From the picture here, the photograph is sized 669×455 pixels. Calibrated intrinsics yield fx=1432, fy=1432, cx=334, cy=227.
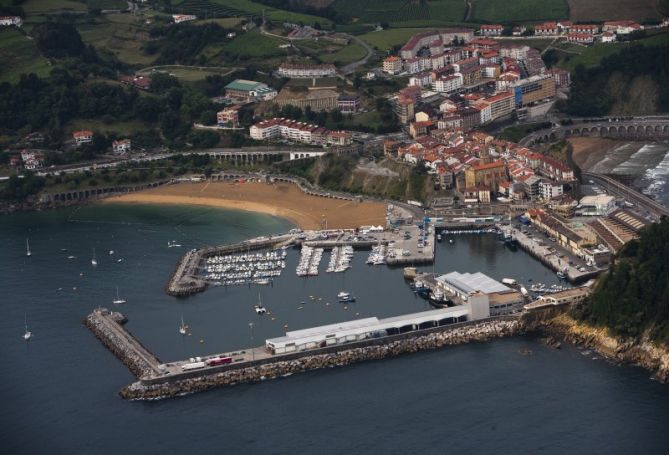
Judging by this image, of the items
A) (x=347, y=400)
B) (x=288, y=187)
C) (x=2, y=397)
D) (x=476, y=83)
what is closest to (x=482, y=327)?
(x=347, y=400)

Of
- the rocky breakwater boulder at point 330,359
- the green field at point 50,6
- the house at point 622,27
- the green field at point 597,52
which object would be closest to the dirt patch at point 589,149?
the green field at point 597,52

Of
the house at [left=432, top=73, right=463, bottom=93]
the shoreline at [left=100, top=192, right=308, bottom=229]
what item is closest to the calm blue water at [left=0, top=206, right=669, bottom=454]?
the shoreline at [left=100, top=192, right=308, bottom=229]

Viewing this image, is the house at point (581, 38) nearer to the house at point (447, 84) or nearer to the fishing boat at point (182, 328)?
the house at point (447, 84)

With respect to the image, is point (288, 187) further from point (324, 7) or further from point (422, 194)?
point (324, 7)

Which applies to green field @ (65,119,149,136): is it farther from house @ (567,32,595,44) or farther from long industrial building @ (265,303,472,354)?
long industrial building @ (265,303,472,354)

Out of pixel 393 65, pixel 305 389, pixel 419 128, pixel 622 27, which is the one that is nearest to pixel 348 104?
pixel 419 128
